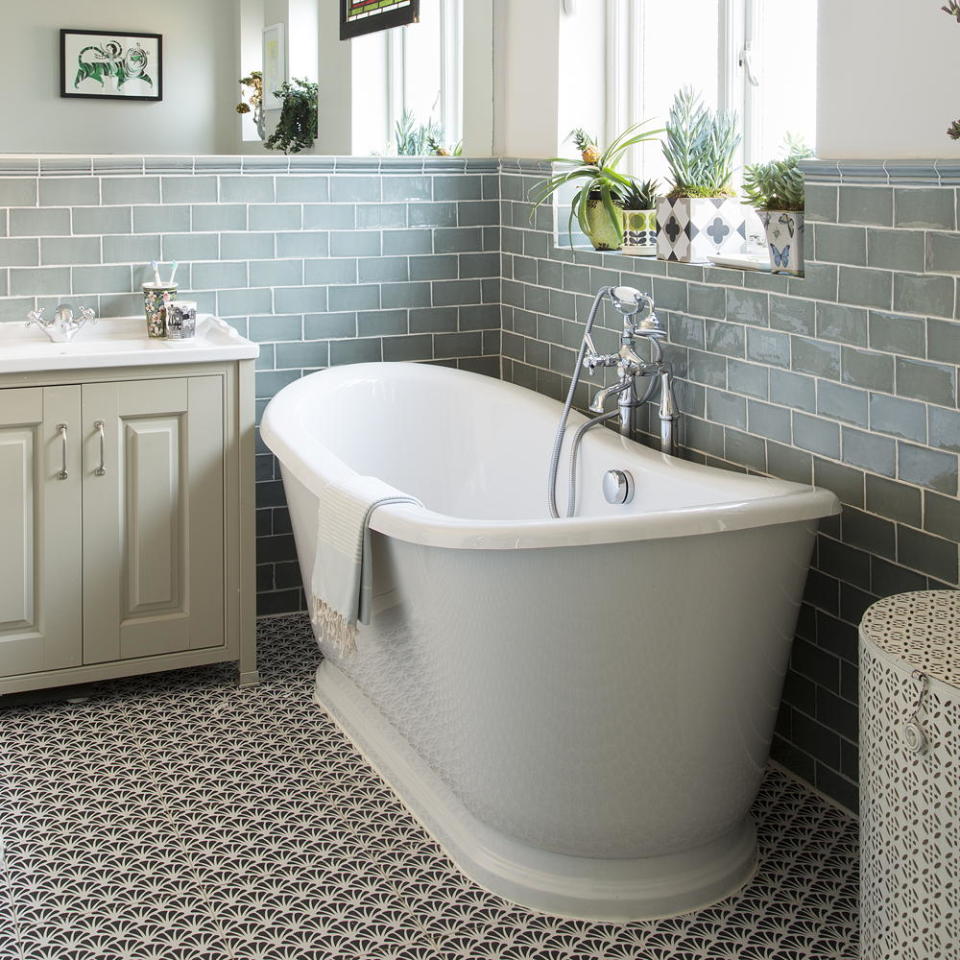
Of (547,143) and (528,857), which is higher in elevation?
(547,143)

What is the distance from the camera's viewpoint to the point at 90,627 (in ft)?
11.0

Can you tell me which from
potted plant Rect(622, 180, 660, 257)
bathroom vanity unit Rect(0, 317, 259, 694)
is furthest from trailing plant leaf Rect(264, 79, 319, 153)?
potted plant Rect(622, 180, 660, 257)

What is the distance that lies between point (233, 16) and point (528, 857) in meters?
2.48

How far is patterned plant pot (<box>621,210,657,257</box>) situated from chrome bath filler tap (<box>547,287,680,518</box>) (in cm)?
24

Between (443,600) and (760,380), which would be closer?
(443,600)

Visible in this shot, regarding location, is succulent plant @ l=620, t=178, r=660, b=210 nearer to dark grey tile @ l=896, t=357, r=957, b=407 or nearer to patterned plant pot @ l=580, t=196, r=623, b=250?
patterned plant pot @ l=580, t=196, r=623, b=250

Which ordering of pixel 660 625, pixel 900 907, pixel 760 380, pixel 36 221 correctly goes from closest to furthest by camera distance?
pixel 900 907, pixel 660 625, pixel 760 380, pixel 36 221

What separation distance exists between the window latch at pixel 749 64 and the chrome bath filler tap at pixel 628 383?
621mm

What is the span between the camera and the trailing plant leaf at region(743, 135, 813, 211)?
281 centimetres

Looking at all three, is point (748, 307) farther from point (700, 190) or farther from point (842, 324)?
point (700, 190)

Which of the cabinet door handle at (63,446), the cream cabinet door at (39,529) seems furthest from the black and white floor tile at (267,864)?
the cabinet door handle at (63,446)

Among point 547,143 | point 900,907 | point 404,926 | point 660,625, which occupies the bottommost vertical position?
point 404,926

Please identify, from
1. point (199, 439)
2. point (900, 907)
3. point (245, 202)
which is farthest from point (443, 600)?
point (245, 202)

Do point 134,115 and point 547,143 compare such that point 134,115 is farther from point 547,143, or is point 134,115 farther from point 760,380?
point 760,380
